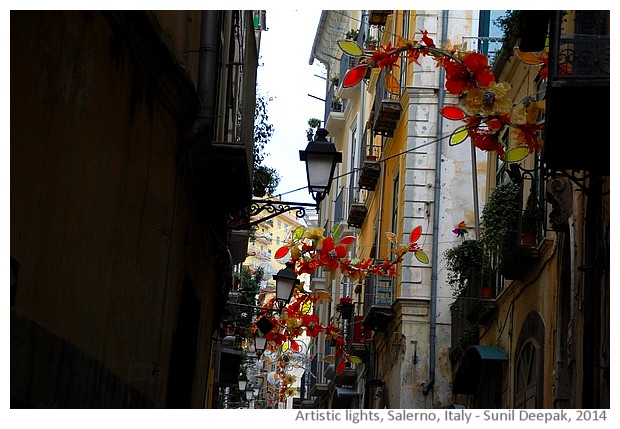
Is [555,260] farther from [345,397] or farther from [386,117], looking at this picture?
[345,397]

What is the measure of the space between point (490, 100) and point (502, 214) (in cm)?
420

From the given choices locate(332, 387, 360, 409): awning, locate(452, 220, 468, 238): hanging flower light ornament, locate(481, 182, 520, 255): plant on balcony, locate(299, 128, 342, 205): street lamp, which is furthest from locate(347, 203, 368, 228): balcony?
locate(299, 128, 342, 205): street lamp

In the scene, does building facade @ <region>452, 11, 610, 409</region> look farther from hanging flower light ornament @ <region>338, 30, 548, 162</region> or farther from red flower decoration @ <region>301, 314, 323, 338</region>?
red flower decoration @ <region>301, 314, 323, 338</region>

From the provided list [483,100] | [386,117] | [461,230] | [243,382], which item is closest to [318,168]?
[483,100]

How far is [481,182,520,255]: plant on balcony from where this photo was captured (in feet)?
47.9

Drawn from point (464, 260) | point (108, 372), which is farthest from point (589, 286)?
point (464, 260)

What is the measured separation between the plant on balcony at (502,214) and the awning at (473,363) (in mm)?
1528

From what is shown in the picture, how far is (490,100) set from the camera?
35.2 ft

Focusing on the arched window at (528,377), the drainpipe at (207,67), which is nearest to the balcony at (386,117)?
the arched window at (528,377)

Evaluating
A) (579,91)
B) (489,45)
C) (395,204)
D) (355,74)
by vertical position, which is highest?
(489,45)

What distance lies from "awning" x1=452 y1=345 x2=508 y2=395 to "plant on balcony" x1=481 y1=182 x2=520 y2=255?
153cm

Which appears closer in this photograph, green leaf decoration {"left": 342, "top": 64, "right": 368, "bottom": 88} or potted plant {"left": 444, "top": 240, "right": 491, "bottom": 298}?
green leaf decoration {"left": 342, "top": 64, "right": 368, "bottom": 88}

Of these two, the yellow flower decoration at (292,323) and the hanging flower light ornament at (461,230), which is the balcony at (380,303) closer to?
the yellow flower decoration at (292,323)

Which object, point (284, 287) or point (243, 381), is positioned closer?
point (284, 287)
